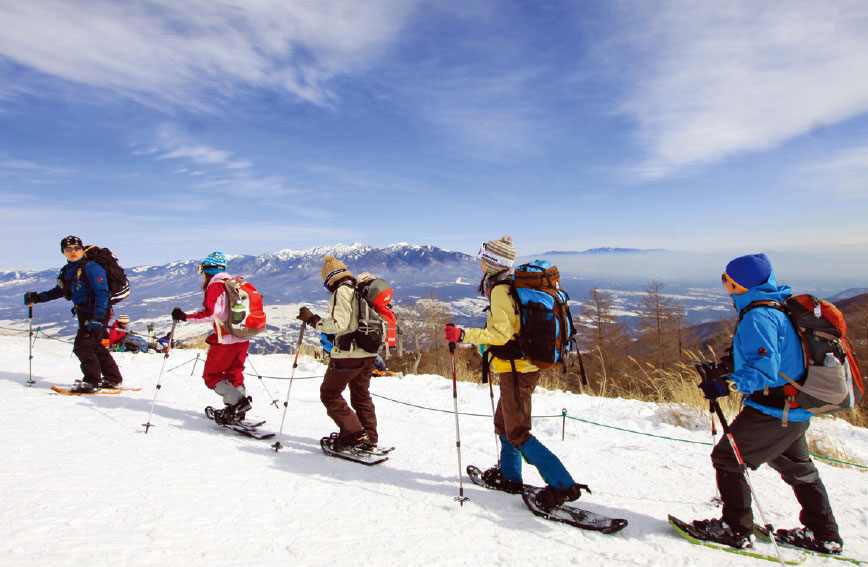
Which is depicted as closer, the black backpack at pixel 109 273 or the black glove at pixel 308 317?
the black glove at pixel 308 317

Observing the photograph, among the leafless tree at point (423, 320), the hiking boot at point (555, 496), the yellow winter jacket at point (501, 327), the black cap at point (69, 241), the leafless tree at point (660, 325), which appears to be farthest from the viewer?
the leafless tree at point (423, 320)

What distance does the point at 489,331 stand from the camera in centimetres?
328

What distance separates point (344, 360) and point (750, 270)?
3.56 meters

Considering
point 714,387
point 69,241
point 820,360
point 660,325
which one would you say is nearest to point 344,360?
point 714,387

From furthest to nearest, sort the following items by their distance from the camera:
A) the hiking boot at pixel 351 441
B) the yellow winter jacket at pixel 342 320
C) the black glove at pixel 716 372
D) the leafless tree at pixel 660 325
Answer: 1. the leafless tree at pixel 660 325
2. the hiking boot at pixel 351 441
3. the yellow winter jacket at pixel 342 320
4. the black glove at pixel 716 372

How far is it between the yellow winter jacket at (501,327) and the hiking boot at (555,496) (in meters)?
0.91

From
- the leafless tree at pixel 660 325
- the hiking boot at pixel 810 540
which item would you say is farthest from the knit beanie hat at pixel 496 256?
the leafless tree at pixel 660 325

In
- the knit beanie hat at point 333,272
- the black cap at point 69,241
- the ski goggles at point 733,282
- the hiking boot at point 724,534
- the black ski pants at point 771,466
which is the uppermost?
the black cap at point 69,241

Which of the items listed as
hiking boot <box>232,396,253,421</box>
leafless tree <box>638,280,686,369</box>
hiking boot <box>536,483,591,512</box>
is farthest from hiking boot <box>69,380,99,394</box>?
leafless tree <box>638,280,686,369</box>

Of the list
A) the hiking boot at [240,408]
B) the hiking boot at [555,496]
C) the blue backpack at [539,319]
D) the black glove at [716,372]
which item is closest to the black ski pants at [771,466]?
the black glove at [716,372]

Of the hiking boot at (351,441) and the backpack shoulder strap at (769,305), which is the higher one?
the backpack shoulder strap at (769,305)

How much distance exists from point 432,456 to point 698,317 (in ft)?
543

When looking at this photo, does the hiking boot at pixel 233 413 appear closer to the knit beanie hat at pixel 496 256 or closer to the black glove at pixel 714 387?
the knit beanie hat at pixel 496 256

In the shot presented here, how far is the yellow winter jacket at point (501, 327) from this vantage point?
3.22 metres
